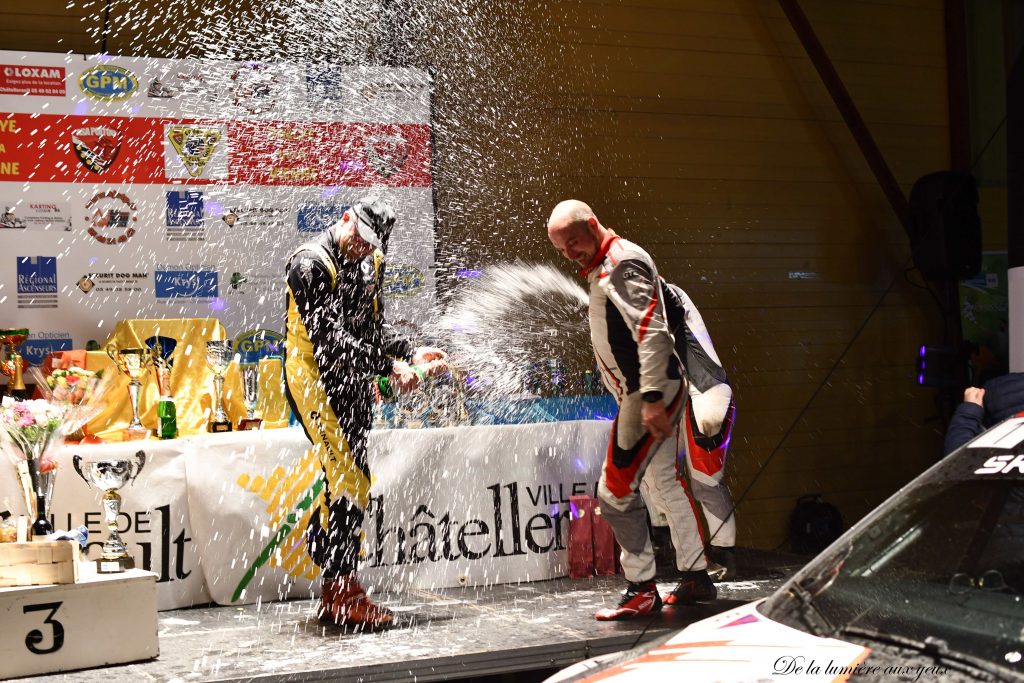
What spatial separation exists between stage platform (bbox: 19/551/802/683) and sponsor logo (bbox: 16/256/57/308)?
2.33 meters

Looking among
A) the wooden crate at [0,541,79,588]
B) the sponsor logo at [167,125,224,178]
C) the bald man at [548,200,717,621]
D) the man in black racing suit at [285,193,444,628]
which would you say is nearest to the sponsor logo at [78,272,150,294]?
the sponsor logo at [167,125,224,178]

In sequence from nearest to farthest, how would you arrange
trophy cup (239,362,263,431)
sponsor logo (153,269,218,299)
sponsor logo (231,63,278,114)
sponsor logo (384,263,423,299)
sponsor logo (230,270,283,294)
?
1. trophy cup (239,362,263,431)
2. sponsor logo (153,269,218,299)
3. sponsor logo (230,270,283,294)
4. sponsor logo (231,63,278,114)
5. sponsor logo (384,263,423,299)

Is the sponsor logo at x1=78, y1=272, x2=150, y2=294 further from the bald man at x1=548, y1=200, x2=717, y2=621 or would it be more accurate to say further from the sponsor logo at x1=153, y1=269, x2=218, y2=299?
the bald man at x1=548, y1=200, x2=717, y2=621

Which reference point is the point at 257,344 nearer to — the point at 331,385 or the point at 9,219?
the point at 9,219

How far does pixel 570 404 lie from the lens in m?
6.82

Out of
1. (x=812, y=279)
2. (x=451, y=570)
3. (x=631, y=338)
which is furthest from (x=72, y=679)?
(x=812, y=279)

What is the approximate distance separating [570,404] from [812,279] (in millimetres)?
3583

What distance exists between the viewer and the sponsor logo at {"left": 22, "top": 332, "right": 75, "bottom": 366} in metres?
6.66

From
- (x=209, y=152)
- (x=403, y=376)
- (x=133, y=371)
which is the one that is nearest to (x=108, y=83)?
(x=209, y=152)

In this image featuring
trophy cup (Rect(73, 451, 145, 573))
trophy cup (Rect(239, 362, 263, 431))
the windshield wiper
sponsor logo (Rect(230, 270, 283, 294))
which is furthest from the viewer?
sponsor logo (Rect(230, 270, 283, 294))

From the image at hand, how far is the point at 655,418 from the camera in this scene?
183 inches

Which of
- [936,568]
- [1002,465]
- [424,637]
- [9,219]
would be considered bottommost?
[424,637]

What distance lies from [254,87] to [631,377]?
3798mm

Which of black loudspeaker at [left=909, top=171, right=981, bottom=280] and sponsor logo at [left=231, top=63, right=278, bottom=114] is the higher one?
sponsor logo at [left=231, top=63, right=278, bottom=114]
